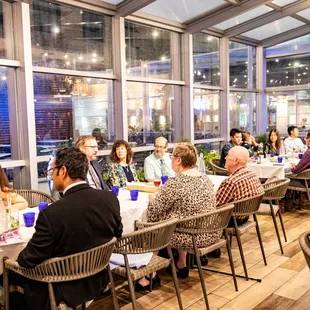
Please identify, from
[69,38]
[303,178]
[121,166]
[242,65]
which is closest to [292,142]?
[242,65]

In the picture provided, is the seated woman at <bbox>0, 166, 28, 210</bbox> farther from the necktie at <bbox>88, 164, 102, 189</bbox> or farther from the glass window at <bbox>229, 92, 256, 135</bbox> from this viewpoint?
the glass window at <bbox>229, 92, 256, 135</bbox>

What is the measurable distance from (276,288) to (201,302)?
0.73 metres

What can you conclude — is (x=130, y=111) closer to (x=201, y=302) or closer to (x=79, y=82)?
(x=79, y=82)

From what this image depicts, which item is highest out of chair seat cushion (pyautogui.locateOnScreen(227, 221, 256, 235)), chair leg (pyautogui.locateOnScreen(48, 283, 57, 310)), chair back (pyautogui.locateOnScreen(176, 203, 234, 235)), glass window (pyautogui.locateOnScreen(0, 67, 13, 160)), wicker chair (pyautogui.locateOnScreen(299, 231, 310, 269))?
glass window (pyautogui.locateOnScreen(0, 67, 13, 160))

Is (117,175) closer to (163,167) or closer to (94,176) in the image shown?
(94,176)

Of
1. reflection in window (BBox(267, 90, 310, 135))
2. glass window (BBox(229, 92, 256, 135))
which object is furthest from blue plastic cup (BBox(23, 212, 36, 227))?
reflection in window (BBox(267, 90, 310, 135))

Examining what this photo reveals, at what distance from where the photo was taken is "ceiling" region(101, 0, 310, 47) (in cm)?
636

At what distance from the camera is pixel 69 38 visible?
18.3 feet

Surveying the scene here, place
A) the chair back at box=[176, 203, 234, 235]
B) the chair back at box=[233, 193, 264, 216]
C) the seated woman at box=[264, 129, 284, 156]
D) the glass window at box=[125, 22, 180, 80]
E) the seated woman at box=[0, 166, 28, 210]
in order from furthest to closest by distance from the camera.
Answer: the seated woman at box=[264, 129, 284, 156]
the glass window at box=[125, 22, 180, 80]
the chair back at box=[233, 193, 264, 216]
the seated woman at box=[0, 166, 28, 210]
the chair back at box=[176, 203, 234, 235]

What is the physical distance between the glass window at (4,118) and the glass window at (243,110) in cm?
549

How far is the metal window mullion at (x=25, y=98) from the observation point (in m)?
4.79

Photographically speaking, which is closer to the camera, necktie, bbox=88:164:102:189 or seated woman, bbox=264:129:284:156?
necktie, bbox=88:164:102:189

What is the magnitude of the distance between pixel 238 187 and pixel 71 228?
2.03 metres

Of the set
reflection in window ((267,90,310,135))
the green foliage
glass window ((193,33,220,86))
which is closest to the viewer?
glass window ((193,33,220,86))
